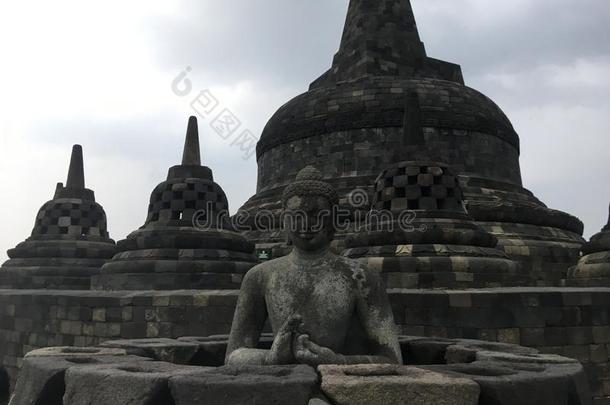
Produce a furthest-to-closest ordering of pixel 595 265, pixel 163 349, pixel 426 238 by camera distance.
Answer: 1. pixel 595 265
2. pixel 426 238
3. pixel 163 349

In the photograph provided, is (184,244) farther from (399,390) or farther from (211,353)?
(399,390)

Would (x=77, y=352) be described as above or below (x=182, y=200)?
below

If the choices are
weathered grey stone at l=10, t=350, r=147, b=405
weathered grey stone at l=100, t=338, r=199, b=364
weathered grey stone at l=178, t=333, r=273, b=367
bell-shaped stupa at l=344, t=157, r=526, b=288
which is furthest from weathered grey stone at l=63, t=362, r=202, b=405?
bell-shaped stupa at l=344, t=157, r=526, b=288

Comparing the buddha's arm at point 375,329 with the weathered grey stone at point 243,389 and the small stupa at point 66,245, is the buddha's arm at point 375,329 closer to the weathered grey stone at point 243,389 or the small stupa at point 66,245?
the weathered grey stone at point 243,389

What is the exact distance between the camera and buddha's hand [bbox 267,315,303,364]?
2.70m

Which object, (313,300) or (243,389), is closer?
(243,389)

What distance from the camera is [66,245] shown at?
1300cm

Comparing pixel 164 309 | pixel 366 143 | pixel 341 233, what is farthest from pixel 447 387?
pixel 366 143

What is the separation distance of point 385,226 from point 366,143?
18.6 ft

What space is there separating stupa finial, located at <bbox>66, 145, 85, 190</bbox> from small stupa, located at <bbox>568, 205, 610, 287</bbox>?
12.6m

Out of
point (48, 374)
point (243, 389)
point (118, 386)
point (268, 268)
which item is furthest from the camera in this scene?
point (268, 268)

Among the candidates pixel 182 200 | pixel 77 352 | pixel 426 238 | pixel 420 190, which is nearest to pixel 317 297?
pixel 77 352

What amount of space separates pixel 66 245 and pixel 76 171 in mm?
2275


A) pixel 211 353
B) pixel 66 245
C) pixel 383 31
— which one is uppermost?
pixel 383 31
